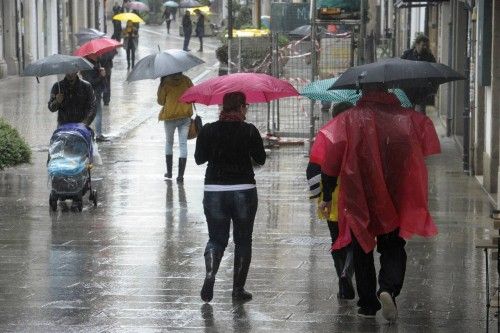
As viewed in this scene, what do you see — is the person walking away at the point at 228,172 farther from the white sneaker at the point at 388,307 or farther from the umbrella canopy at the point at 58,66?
the umbrella canopy at the point at 58,66

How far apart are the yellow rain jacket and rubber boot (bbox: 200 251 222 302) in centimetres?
732

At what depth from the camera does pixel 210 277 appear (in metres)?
10.0

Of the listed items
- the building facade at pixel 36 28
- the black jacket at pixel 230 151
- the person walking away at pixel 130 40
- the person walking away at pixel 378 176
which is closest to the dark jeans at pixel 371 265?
the person walking away at pixel 378 176

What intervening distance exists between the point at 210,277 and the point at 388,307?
148 cm

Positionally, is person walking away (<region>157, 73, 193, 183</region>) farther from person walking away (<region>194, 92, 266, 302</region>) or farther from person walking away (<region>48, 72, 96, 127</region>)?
person walking away (<region>194, 92, 266, 302</region>)

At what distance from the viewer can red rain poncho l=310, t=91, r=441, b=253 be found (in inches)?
373

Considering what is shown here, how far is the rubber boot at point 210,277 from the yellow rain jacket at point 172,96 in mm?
7325

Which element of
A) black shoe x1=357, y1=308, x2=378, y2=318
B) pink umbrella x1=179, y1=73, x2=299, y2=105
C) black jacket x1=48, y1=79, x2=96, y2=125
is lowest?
black shoe x1=357, y1=308, x2=378, y2=318

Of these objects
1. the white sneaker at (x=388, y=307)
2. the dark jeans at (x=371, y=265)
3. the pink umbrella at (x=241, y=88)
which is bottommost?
the white sneaker at (x=388, y=307)

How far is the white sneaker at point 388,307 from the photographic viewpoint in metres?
9.27

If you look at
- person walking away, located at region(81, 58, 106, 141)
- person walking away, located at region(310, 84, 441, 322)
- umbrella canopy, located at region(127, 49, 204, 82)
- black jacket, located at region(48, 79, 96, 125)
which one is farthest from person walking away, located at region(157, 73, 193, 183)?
person walking away, located at region(310, 84, 441, 322)

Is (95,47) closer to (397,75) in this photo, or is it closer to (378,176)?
(397,75)

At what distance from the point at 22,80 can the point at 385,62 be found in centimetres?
3018

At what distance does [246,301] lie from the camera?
1016cm
